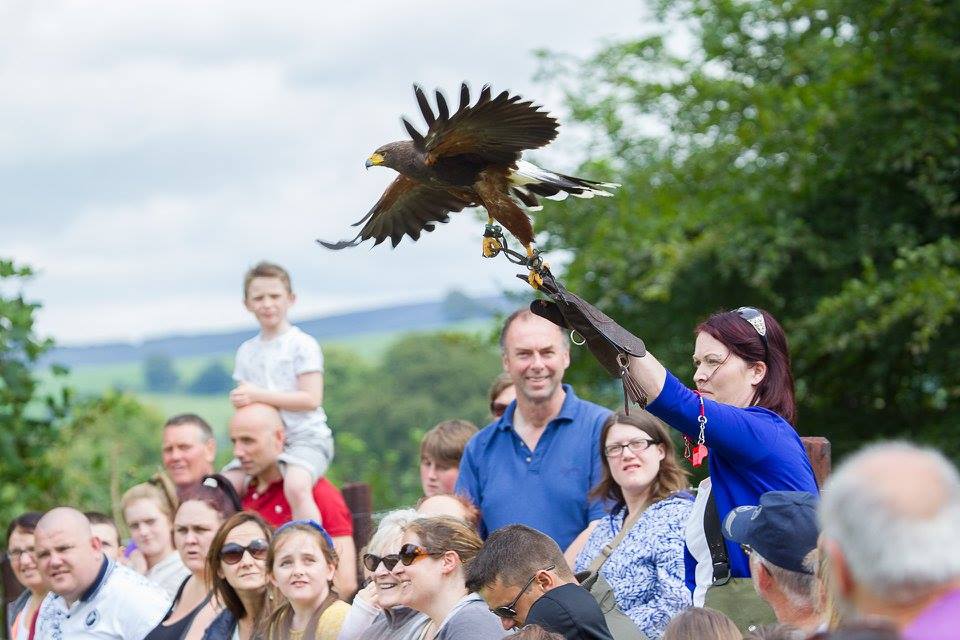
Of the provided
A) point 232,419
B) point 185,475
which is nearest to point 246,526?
point 232,419

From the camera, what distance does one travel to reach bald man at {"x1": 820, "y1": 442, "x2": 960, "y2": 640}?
68.7 inches

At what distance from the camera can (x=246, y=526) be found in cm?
532

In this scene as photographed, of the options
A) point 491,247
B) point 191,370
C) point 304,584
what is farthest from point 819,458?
point 191,370

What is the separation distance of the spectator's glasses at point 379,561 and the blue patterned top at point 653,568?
31.0 inches

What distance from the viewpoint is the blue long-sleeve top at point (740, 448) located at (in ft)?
11.4

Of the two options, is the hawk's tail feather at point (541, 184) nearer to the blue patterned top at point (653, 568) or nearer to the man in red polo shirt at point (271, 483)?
the blue patterned top at point (653, 568)

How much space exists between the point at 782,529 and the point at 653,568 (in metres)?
1.48

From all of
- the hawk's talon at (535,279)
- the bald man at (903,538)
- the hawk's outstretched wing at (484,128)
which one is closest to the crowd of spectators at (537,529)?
the bald man at (903,538)

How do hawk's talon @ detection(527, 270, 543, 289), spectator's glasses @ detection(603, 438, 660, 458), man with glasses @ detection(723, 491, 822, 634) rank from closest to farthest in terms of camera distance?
man with glasses @ detection(723, 491, 822, 634) < hawk's talon @ detection(527, 270, 543, 289) < spectator's glasses @ detection(603, 438, 660, 458)

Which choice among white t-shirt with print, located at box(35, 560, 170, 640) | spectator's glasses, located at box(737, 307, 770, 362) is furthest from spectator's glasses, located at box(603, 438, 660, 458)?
white t-shirt with print, located at box(35, 560, 170, 640)

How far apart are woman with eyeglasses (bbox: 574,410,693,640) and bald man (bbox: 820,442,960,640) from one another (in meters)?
2.49

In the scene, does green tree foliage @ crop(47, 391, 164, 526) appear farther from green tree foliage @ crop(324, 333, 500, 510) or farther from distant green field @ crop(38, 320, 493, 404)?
distant green field @ crop(38, 320, 493, 404)

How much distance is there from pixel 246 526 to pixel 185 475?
1.84 meters

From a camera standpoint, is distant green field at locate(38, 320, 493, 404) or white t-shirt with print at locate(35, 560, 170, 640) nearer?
white t-shirt with print at locate(35, 560, 170, 640)
